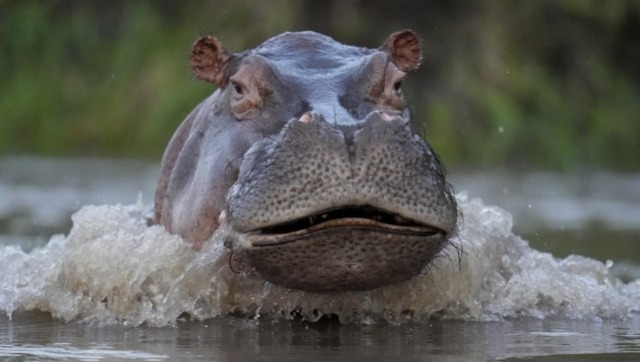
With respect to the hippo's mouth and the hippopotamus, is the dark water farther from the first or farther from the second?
the hippo's mouth

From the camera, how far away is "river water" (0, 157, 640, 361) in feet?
17.2

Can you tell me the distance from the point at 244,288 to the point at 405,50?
1191 mm

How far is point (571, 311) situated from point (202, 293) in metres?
1.46

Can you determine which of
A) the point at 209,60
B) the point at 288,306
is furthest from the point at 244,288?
the point at 209,60

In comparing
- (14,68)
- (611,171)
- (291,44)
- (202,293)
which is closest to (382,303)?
(202,293)

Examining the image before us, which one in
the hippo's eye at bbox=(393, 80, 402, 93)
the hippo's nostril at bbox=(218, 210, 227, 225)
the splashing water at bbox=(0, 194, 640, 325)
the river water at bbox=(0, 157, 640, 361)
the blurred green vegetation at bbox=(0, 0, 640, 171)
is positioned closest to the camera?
the river water at bbox=(0, 157, 640, 361)

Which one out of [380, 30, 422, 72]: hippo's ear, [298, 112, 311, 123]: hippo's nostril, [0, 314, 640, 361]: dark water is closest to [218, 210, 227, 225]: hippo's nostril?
[0, 314, 640, 361]: dark water

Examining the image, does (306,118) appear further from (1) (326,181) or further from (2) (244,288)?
(2) (244,288)

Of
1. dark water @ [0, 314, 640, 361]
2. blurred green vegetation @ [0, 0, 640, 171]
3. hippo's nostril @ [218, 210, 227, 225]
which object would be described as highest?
blurred green vegetation @ [0, 0, 640, 171]

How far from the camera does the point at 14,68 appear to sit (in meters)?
18.4

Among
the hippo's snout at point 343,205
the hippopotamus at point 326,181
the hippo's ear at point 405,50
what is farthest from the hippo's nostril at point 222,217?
the hippo's ear at point 405,50

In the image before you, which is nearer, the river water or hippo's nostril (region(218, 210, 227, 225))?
the river water

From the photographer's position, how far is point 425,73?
1736 centimetres

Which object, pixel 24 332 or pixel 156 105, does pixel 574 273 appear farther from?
pixel 156 105
